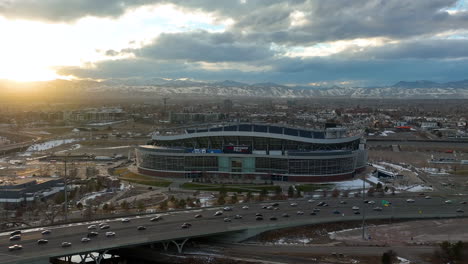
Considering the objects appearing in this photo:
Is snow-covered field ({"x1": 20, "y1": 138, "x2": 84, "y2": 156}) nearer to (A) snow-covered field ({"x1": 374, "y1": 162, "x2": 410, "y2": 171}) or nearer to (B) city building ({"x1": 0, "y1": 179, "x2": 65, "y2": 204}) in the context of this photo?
(B) city building ({"x1": 0, "y1": 179, "x2": 65, "y2": 204})

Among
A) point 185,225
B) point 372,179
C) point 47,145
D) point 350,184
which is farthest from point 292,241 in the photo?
point 47,145

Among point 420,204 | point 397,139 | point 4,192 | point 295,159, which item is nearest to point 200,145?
point 295,159

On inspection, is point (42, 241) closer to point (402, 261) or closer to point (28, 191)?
point (28, 191)

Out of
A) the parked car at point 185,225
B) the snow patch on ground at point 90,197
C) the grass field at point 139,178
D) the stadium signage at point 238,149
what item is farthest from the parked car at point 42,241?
the stadium signage at point 238,149

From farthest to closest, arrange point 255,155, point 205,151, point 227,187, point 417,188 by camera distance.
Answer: point 205,151 → point 255,155 → point 417,188 → point 227,187

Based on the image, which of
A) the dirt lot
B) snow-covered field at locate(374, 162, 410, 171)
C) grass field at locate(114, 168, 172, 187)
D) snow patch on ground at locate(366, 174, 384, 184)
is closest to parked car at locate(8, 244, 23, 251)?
the dirt lot

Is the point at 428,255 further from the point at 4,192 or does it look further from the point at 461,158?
the point at 461,158
